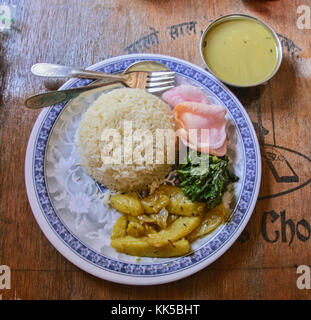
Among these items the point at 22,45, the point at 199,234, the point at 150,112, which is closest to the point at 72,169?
the point at 150,112

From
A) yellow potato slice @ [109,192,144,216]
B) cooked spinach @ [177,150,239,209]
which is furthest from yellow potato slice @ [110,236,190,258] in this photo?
cooked spinach @ [177,150,239,209]

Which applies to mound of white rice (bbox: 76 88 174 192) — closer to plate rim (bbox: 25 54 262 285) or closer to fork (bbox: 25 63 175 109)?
fork (bbox: 25 63 175 109)

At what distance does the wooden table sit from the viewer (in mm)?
2119

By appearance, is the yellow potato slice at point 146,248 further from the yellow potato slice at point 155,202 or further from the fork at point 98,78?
the fork at point 98,78

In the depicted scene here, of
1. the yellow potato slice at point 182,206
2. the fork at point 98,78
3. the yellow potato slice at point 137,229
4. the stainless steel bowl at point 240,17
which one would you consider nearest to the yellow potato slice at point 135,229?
the yellow potato slice at point 137,229

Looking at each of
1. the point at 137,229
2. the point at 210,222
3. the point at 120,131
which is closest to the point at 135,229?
the point at 137,229

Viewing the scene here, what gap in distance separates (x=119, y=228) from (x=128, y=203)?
0.17 meters

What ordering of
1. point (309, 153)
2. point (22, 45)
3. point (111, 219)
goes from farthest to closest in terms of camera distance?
point (22, 45)
point (309, 153)
point (111, 219)

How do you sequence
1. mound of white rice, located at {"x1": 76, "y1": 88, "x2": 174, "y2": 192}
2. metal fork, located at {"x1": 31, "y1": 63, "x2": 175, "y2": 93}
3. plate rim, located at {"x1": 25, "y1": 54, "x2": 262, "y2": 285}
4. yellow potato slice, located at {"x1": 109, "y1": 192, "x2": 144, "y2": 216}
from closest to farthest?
plate rim, located at {"x1": 25, "y1": 54, "x2": 262, "y2": 285}
yellow potato slice, located at {"x1": 109, "y1": 192, "x2": 144, "y2": 216}
mound of white rice, located at {"x1": 76, "y1": 88, "x2": 174, "y2": 192}
metal fork, located at {"x1": 31, "y1": 63, "x2": 175, "y2": 93}

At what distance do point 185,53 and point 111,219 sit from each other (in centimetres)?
146

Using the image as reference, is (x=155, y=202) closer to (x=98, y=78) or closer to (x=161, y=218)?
(x=161, y=218)

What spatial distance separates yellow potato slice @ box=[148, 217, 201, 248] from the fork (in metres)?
1.01

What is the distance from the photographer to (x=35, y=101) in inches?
81.1

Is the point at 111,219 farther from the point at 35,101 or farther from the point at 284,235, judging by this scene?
the point at 284,235
